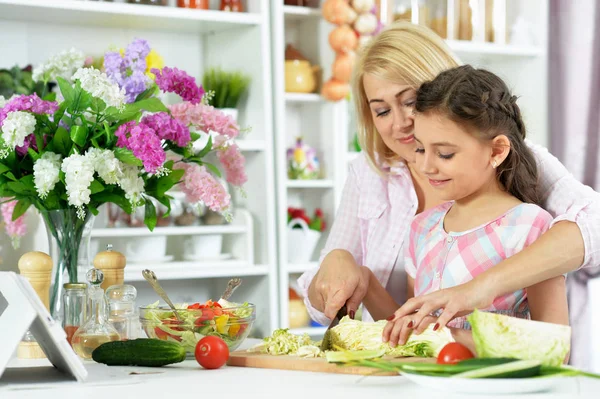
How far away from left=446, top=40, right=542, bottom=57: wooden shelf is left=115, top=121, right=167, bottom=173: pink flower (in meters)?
2.32

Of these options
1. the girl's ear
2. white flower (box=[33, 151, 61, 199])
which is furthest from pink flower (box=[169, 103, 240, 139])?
the girl's ear

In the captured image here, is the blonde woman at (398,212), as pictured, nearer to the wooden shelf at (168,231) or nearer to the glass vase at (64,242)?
the glass vase at (64,242)

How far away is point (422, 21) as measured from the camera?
3844mm

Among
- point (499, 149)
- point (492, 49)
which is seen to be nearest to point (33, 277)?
point (499, 149)

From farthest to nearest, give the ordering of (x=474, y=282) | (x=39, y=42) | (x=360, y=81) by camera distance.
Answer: (x=39, y=42), (x=360, y=81), (x=474, y=282)

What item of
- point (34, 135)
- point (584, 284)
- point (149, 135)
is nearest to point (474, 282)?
point (149, 135)

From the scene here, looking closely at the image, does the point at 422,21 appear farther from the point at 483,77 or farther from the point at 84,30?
the point at 483,77

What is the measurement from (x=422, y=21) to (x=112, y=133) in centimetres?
231

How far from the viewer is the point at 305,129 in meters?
3.82

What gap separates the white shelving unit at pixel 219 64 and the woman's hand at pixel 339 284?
4.69 feet

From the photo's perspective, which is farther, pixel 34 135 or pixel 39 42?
pixel 39 42

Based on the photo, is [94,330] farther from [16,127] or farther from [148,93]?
[148,93]

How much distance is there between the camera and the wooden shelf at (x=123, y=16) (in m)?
3.12

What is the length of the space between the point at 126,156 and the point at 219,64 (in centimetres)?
195
